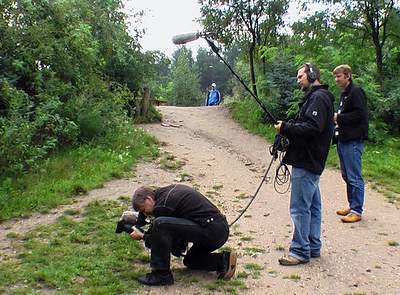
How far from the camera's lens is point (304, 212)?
511 cm

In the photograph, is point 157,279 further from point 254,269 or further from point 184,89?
point 184,89

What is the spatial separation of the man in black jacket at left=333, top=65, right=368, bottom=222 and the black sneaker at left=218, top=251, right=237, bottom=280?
2463 millimetres

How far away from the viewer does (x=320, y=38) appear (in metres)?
14.6

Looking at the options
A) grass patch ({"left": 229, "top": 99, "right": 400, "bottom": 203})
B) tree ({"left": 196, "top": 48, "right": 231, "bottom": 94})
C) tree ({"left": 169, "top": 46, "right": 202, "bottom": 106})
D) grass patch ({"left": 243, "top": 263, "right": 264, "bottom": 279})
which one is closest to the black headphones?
grass patch ({"left": 243, "top": 263, "right": 264, "bottom": 279})

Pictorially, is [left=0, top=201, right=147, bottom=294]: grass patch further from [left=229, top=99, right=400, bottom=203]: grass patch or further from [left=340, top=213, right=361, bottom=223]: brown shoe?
[left=229, top=99, right=400, bottom=203]: grass patch

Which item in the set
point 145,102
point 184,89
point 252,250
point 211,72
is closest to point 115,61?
point 145,102

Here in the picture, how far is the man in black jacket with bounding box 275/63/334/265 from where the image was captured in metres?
4.91

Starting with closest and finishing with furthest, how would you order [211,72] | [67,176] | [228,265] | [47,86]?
[228,265] < [67,176] < [47,86] < [211,72]

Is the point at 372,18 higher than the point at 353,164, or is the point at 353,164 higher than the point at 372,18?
the point at 372,18

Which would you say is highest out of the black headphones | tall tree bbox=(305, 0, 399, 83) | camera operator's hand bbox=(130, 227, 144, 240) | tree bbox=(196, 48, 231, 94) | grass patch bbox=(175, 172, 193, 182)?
tree bbox=(196, 48, 231, 94)

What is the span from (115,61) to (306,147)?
10.9 meters

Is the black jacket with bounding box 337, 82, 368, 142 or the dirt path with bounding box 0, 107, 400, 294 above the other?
the black jacket with bounding box 337, 82, 368, 142

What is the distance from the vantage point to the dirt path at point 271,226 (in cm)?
487

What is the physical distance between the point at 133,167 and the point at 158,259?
207 inches
